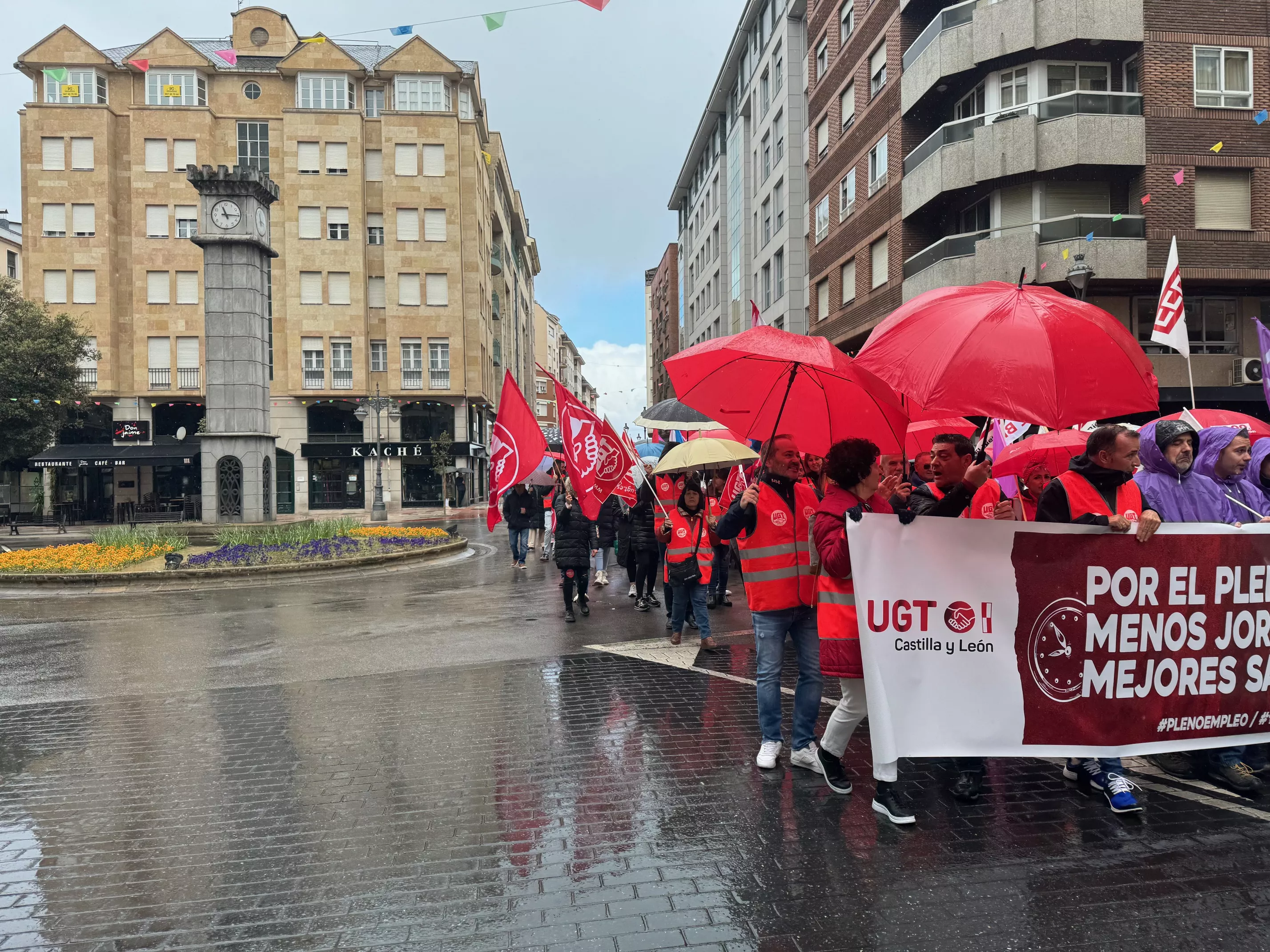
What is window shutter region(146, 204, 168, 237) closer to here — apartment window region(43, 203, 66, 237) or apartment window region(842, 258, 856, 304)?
apartment window region(43, 203, 66, 237)

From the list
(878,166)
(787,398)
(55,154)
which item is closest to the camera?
(787,398)

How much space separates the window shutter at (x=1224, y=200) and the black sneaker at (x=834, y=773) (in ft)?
64.4

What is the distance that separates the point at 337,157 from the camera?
143 feet

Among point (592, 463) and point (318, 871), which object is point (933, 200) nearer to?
point (592, 463)

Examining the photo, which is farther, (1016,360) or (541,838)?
(541,838)

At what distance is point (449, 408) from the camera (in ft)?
148

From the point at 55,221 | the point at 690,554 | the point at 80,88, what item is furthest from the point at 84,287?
the point at 690,554

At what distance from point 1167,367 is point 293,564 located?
19.0 m

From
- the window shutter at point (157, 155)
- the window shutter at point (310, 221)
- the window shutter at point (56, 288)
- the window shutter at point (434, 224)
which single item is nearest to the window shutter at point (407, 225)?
the window shutter at point (434, 224)

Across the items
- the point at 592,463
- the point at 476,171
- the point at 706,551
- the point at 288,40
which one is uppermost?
the point at 288,40

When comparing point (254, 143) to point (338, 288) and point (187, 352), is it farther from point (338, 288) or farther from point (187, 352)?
point (187, 352)

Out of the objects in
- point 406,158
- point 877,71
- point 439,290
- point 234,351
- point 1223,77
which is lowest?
point 234,351

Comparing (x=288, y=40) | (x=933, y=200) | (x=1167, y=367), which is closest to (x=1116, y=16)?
(x=933, y=200)

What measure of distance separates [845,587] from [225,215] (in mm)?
22890
